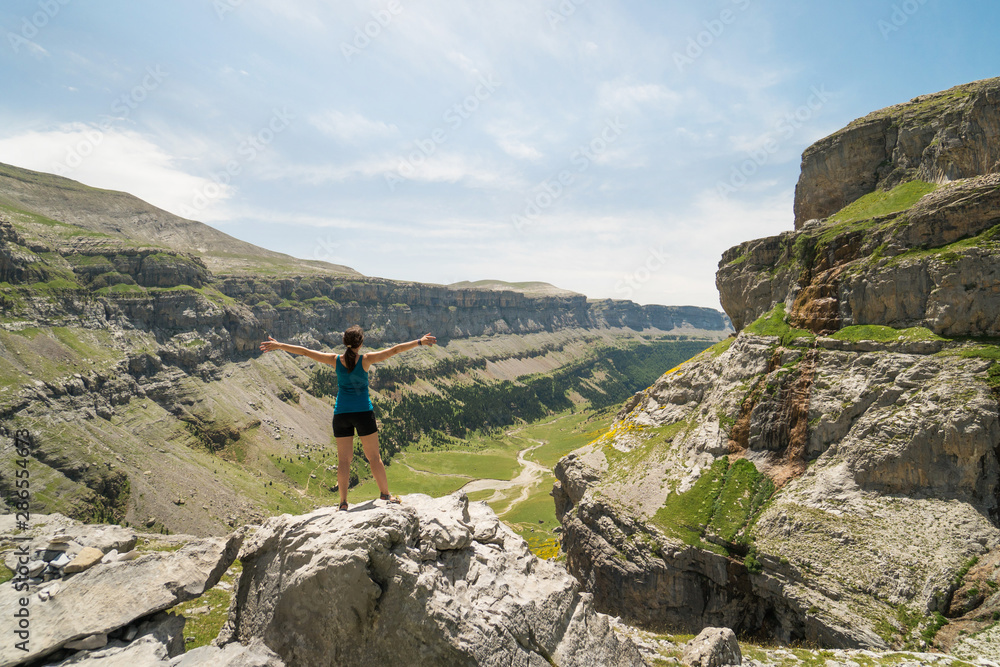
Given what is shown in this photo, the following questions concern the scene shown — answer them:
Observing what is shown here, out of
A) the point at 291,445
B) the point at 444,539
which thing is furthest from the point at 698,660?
the point at 291,445

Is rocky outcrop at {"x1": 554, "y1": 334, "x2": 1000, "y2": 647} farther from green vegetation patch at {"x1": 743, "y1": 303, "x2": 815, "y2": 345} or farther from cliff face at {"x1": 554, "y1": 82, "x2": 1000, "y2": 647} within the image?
green vegetation patch at {"x1": 743, "y1": 303, "x2": 815, "y2": 345}

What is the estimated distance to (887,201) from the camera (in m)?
48.9

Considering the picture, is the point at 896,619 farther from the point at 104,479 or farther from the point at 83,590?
the point at 104,479

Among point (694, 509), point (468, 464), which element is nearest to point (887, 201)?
point (694, 509)

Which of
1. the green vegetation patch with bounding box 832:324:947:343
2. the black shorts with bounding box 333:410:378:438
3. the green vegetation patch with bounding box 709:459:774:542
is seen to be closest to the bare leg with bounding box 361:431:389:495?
the black shorts with bounding box 333:410:378:438

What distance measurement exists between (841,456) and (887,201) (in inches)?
1337

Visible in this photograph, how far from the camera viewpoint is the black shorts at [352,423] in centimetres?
1026

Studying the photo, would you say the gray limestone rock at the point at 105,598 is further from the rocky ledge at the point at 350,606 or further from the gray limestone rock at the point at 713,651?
the gray limestone rock at the point at 713,651

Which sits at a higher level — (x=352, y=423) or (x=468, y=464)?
(x=352, y=423)

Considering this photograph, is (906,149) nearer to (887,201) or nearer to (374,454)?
(887,201)

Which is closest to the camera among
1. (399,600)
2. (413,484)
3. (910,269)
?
(399,600)

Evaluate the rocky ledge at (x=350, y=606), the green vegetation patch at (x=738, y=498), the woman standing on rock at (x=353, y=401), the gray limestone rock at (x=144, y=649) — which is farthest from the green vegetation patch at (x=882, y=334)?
the gray limestone rock at (x=144, y=649)

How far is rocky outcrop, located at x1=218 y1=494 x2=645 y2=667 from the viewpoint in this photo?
357 inches

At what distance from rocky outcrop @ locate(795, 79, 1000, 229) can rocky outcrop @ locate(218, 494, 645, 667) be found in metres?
61.6
